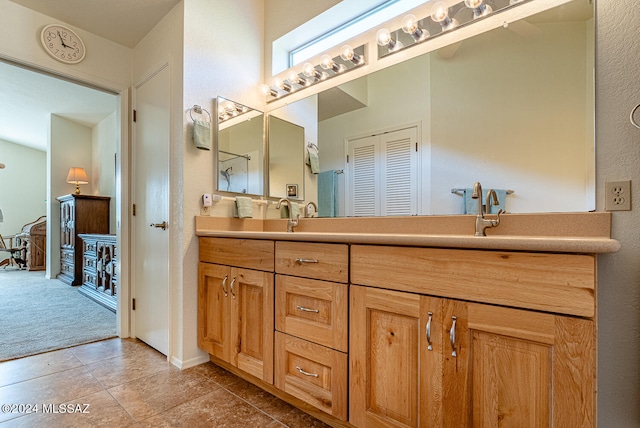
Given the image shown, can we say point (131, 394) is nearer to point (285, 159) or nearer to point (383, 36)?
point (285, 159)

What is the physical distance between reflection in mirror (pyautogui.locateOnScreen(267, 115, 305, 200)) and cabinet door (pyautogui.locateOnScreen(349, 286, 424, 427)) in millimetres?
1210

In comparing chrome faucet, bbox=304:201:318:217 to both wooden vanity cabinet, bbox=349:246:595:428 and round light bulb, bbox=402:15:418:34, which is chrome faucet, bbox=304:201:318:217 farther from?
round light bulb, bbox=402:15:418:34

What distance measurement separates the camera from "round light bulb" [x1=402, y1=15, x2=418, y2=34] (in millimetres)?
1761

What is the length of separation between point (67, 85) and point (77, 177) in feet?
5.68

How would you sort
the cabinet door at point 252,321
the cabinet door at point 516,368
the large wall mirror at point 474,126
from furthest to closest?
the cabinet door at point 252,321 < the large wall mirror at point 474,126 < the cabinet door at point 516,368

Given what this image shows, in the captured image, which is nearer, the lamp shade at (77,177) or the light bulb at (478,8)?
the light bulb at (478,8)

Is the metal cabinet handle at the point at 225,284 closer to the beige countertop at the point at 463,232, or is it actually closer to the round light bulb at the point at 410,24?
the beige countertop at the point at 463,232

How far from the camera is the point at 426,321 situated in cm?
110

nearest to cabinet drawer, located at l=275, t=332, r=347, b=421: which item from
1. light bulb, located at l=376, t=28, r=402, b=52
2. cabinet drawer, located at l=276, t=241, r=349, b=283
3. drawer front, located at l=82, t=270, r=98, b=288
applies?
cabinet drawer, located at l=276, t=241, r=349, b=283

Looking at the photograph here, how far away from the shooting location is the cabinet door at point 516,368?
0.87 m

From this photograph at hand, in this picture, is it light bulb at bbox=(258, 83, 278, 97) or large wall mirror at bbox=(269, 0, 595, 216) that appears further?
light bulb at bbox=(258, 83, 278, 97)

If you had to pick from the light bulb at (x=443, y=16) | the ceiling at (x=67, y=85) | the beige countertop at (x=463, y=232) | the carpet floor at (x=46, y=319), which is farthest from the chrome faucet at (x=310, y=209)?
the carpet floor at (x=46, y=319)

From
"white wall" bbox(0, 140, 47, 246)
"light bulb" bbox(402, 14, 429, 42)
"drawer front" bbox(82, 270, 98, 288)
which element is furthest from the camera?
"white wall" bbox(0, 140, 47, 246)

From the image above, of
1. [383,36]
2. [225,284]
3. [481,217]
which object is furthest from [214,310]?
[383,36]
